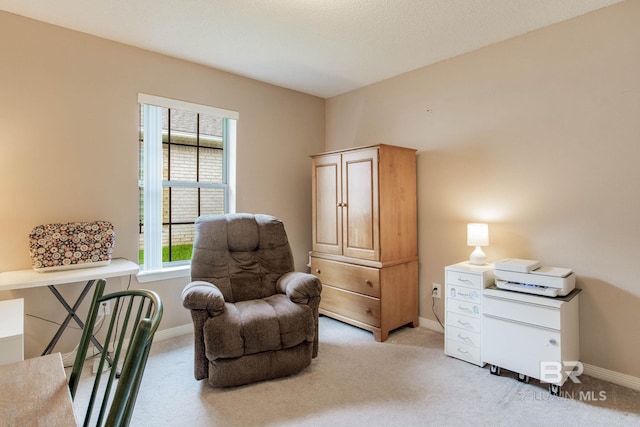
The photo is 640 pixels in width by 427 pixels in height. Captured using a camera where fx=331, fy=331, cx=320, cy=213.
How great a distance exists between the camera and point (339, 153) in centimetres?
335

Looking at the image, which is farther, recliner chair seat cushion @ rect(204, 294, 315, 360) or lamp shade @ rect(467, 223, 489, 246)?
lamp shade @ rect(467, 223, 489, 246)

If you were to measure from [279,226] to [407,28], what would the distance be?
190cm

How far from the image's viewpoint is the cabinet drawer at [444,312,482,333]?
254 cm

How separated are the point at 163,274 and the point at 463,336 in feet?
8.62

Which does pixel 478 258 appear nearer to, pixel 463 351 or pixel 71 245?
pixel 463 351

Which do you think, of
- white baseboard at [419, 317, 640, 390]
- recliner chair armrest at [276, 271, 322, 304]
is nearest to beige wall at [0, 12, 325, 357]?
recliner chair armrest at [276, 271, 322, 304]

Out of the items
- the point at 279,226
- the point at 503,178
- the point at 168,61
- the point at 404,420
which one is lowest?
the point at 404,420

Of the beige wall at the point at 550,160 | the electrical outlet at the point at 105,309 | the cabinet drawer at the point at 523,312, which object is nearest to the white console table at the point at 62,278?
the electrical outlet at the point at 105,309

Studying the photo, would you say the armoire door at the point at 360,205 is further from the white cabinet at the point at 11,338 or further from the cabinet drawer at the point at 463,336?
the white cabinet at the point at 11,338

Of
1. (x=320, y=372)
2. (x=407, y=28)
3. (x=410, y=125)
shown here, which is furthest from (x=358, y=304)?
(x=407, y=28)

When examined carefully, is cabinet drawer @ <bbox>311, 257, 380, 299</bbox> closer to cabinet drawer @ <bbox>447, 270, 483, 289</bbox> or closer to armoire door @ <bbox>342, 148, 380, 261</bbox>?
armoire door @ <bbox>342, 148, 380, 261</bbox>

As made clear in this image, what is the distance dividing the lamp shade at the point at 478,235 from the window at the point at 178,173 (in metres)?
2.32

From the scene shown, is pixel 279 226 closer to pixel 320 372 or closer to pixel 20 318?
pixel 320 372

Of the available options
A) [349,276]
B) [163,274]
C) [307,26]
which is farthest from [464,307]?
[163,274]
